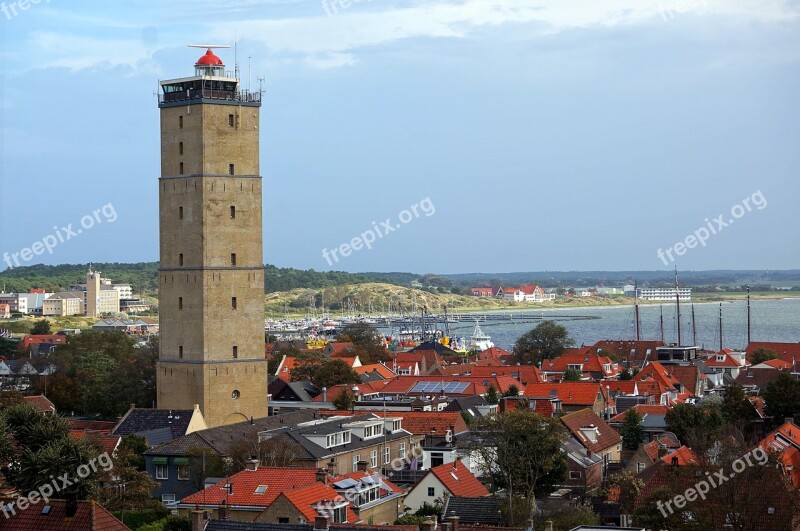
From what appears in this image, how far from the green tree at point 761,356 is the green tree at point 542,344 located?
13802 mm

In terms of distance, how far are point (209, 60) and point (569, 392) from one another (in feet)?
79.2

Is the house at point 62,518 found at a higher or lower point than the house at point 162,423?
higher

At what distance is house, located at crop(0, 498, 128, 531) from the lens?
22.8 m

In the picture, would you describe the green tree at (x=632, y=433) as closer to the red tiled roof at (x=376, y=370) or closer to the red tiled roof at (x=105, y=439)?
the red tiled roof at (x=105, y=439)

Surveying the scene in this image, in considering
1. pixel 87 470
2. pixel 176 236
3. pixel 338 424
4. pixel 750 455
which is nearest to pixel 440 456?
pixel 338 424

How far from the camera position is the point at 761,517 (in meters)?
29.6

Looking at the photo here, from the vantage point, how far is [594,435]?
48406mm

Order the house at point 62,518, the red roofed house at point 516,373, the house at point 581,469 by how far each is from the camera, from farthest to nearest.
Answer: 1. the red roofed house at point 516,373
2. the house at point 581,469
3. the house at point 62,518

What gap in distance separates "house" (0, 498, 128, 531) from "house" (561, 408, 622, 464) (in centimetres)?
2641

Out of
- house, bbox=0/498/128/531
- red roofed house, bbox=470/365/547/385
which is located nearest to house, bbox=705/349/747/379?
red roofed house, bbox=470/365/547/385

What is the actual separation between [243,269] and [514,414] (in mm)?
14208

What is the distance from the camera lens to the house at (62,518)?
22.8 metres

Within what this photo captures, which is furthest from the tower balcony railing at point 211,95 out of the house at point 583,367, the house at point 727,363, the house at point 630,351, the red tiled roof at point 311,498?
the house at point 630,351

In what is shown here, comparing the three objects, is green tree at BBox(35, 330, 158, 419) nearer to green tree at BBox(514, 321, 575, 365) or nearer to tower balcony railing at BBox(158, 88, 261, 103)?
Answer: tower balcony railing at BBox(158, 88, 261, 103)
